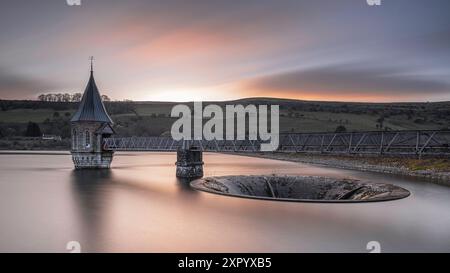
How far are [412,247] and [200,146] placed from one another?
24229 millimetres

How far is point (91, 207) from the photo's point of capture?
21.0 metres

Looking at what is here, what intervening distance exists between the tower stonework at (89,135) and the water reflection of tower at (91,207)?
9513mm

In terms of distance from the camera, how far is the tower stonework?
44969 mm

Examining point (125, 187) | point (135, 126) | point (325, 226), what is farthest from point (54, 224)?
point (135, 126)

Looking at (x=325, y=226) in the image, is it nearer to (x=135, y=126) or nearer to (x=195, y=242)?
(x=195, y=242)

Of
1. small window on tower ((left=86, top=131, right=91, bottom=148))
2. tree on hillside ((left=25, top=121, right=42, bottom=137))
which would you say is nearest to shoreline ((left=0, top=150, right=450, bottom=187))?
small window on tower ((left=86, top=131, right=91, bottom=148))

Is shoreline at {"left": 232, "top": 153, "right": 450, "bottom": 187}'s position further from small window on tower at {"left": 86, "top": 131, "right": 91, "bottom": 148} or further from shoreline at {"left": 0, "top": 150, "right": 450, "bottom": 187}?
small window on tower at {"left": 86, "top": 131, "right": 91, "bottom": 148}

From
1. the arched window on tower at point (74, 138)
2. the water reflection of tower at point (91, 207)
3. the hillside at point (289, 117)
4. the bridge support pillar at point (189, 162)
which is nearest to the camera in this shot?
the water reflection of tower at point (91, 207)

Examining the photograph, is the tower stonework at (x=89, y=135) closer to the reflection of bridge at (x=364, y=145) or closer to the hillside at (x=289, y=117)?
the reflection of bridge at (x=364, y=145)

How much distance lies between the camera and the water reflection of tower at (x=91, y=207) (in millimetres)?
13891

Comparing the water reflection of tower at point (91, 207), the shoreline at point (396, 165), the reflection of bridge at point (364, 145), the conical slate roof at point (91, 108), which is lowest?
the water reflection of tower at point (91, 207)

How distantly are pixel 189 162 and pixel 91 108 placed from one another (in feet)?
55.2

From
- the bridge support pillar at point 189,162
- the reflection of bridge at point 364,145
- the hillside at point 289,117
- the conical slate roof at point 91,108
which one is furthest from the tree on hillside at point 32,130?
the bridge support pillar at point 189,162
